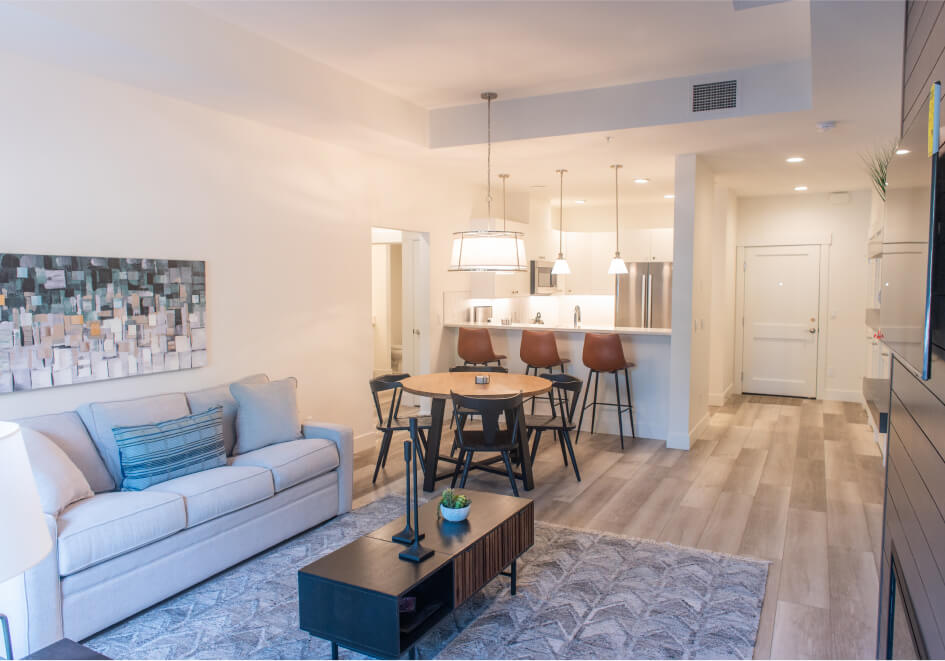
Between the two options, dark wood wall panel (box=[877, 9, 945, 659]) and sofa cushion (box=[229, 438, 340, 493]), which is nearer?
dark wood wall panel (box=[877, 9, 945, 659])

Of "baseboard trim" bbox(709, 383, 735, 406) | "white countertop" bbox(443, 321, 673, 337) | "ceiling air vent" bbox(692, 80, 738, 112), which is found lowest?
"baseboard trim" bbox(709, 383, 735, 406)

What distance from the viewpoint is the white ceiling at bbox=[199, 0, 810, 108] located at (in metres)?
3.54

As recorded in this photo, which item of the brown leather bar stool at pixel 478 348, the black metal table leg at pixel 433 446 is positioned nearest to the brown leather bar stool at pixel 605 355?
the brown leather bar stool at pixel 478 348

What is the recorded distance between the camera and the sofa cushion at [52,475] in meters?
2.85

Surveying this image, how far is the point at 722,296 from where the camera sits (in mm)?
8211

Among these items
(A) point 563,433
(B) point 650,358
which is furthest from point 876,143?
(A) point 563,433

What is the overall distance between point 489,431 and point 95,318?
2.51 metres

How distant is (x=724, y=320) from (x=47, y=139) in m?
7.48

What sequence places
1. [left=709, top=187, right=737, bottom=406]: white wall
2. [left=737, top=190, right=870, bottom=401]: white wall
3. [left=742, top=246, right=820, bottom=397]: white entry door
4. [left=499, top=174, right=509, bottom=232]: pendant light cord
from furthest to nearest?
[left=742, top=246, right=820, bottom=397]: white entry door → [left=737, top=190, right=870, bottom=401]: white wall → [left=709, top=187, right=737, bottom=406]: white wall → [left=499, top=174, right=509, bottom=232]: pendant light cord

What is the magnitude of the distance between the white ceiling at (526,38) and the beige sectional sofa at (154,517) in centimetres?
236

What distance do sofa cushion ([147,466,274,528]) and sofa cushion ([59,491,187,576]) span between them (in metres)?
0.08

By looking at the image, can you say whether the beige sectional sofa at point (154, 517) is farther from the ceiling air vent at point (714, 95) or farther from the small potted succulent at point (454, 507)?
the ceiling air vent at point (714, 95)

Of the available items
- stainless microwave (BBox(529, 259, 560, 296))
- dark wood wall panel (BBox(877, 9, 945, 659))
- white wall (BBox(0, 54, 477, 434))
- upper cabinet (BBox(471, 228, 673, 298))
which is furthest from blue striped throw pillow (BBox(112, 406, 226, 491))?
stainless microwave (BBox(529, 259, 560, 296))

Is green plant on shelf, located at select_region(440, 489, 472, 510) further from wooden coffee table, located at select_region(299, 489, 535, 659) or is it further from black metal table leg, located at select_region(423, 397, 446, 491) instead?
black metal table leg, located at select_region(423, 397, 446, 491)
